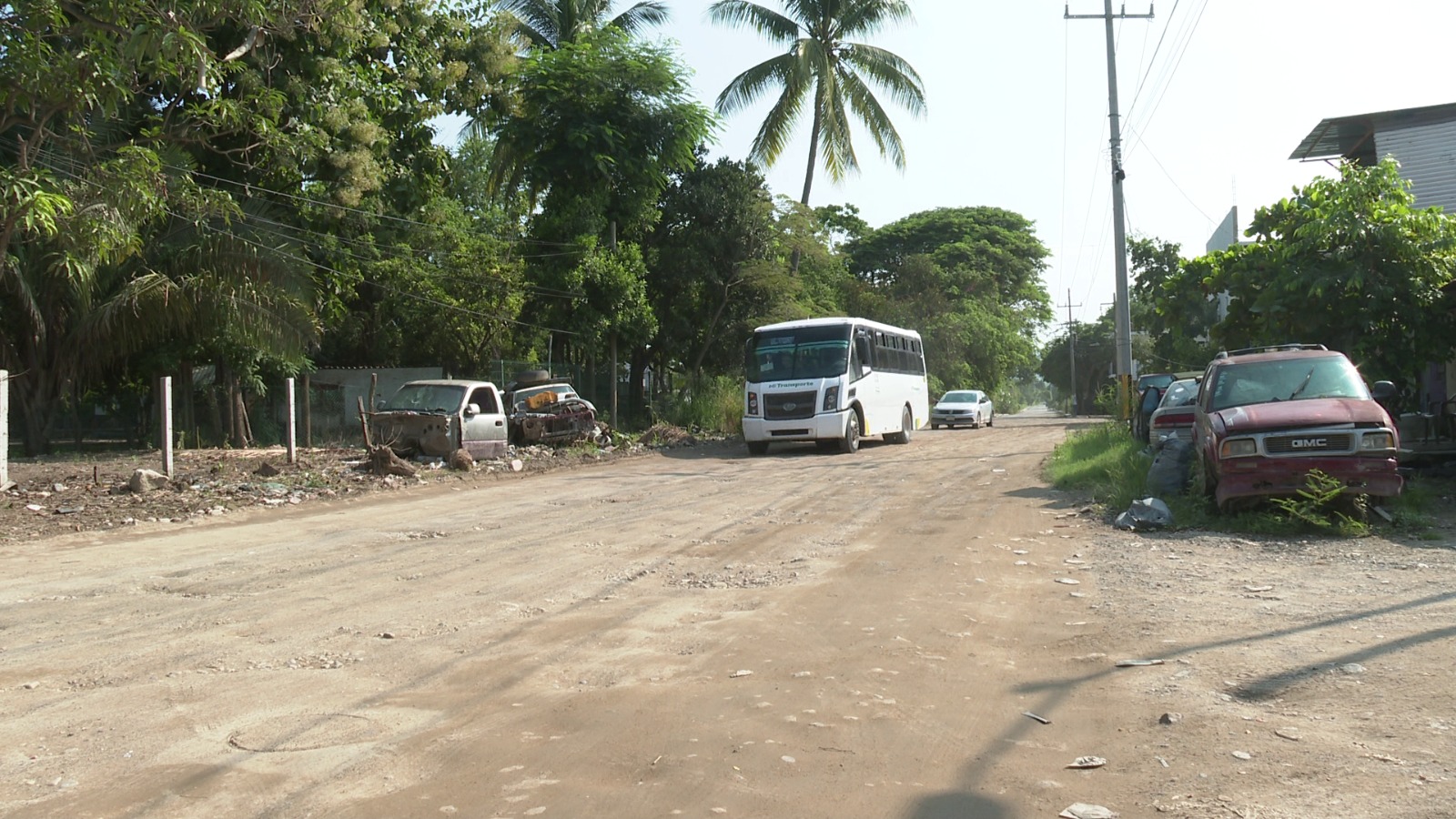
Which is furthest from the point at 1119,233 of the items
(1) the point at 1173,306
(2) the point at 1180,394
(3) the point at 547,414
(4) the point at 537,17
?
(4) the point at 537,17

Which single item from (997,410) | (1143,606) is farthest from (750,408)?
(997,410)

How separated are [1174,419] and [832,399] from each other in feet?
25.6

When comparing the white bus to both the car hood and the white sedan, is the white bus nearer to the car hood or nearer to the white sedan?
the car hood

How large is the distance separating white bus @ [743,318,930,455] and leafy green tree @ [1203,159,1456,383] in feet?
30.3

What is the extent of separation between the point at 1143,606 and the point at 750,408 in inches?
661

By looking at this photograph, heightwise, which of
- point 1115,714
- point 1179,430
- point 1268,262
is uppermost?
point 1268,262

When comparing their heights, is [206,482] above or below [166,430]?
below

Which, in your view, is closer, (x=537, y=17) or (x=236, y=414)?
(x=236, y=414)

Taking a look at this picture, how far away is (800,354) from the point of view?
2348 cm

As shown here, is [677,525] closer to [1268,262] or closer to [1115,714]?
[1115,714]

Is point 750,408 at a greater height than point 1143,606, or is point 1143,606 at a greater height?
point 750,408

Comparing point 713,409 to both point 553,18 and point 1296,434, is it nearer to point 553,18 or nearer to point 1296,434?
point 553,18

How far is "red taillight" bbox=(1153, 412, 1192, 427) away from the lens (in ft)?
55.1

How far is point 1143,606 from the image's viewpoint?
23.0 ft
